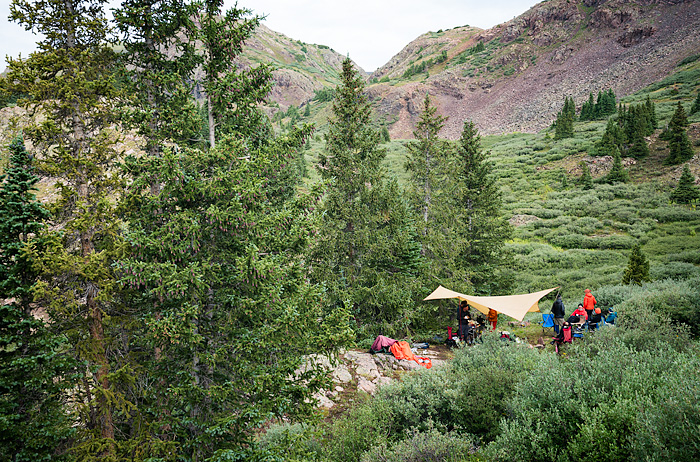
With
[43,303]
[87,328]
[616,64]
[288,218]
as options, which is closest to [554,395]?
[288,218]

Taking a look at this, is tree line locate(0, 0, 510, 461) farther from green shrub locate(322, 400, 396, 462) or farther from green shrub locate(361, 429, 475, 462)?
green shrub locate(361, 429, 475, 462)

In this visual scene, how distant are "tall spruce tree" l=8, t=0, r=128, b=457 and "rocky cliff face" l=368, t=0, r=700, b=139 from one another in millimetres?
82106

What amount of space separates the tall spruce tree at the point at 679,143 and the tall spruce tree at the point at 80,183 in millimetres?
51738

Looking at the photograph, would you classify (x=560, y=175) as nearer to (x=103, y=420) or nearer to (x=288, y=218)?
(x=288, y=218)

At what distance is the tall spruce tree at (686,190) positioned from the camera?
32.1m

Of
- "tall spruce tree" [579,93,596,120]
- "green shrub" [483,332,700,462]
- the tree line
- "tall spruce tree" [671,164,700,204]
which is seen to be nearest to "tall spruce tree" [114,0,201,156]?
the tree line

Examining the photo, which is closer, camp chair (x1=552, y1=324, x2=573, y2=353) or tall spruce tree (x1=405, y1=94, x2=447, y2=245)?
camp chair (x1=552, y1=324, x2=573, y2=353)

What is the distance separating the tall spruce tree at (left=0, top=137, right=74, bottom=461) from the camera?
608cm

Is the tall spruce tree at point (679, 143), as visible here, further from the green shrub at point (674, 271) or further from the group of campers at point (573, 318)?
the group of campers at point (573, 318)

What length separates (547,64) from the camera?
3610 inches

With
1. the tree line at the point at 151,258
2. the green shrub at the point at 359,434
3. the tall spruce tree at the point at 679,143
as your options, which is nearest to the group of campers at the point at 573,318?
the green shrub at the point at 359,434

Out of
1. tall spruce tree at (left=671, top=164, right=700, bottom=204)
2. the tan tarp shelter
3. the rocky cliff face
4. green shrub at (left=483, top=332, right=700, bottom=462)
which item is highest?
the rocky cliff face

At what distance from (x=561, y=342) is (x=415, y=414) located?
25.4ft

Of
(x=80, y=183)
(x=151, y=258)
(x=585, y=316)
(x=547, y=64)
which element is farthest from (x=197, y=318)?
(x=547, y=64)
